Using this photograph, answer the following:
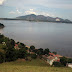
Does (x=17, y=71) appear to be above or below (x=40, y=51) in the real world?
above

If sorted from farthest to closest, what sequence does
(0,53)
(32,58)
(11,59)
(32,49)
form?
(32,49) → (32,58) → (11,59) → (0,53)

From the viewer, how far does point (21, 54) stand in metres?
12.4

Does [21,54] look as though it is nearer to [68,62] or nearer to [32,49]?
[32,49]

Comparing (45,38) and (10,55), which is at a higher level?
(45,38)

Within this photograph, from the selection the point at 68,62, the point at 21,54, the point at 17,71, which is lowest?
the point at 68,62

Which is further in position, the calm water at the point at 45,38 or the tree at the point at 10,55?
the calm water at the point at 45,38

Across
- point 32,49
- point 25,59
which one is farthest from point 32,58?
point 32,49

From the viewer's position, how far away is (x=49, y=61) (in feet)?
39.6

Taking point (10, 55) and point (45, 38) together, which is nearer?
point (10, 55)

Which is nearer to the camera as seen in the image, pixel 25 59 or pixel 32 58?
pixel 25 59

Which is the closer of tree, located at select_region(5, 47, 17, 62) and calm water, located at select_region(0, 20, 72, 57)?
tree, located at select_region(5, 47, 17, 62)

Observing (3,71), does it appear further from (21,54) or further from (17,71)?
(21,54)

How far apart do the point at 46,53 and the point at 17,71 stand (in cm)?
1014

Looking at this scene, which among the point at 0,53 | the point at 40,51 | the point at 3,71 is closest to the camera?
the point at 3,71
